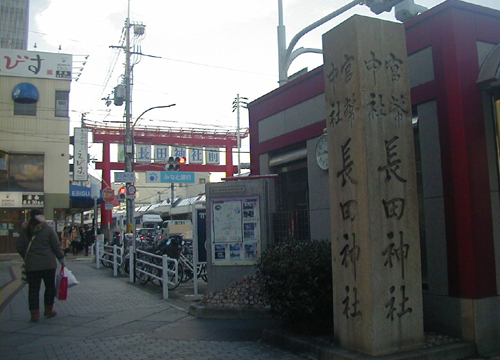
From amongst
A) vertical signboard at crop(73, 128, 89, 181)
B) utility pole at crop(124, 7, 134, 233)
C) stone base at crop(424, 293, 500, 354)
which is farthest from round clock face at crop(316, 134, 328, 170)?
vertical signboard at crop(73, 128, 89, 181)

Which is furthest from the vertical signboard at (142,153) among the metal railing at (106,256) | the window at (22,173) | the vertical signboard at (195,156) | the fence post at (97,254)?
the fence post at (97,254)

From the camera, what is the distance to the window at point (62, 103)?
31188 mm

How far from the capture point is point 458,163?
248 inches

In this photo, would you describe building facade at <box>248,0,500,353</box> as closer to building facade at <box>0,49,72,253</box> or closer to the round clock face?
the round clock face

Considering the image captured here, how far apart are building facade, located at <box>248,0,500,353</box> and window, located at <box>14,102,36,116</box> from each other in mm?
28342

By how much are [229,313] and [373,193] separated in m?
3.97

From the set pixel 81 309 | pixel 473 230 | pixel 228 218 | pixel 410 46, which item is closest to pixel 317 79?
pixel 410 46

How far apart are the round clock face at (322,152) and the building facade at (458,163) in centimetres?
A: 194

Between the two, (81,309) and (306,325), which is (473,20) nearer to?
(306,325)

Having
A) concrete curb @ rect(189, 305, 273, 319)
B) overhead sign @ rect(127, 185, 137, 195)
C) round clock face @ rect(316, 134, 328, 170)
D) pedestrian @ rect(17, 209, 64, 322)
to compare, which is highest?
overhead sign @ rect(127, 185, 137, 195)

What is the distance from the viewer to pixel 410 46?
711 centimetres

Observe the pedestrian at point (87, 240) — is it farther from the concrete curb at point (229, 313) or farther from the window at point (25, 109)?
the concrete curb at point (229, 313)

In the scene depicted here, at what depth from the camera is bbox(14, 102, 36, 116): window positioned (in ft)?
99.6

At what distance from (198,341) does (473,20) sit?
5.84 meters
